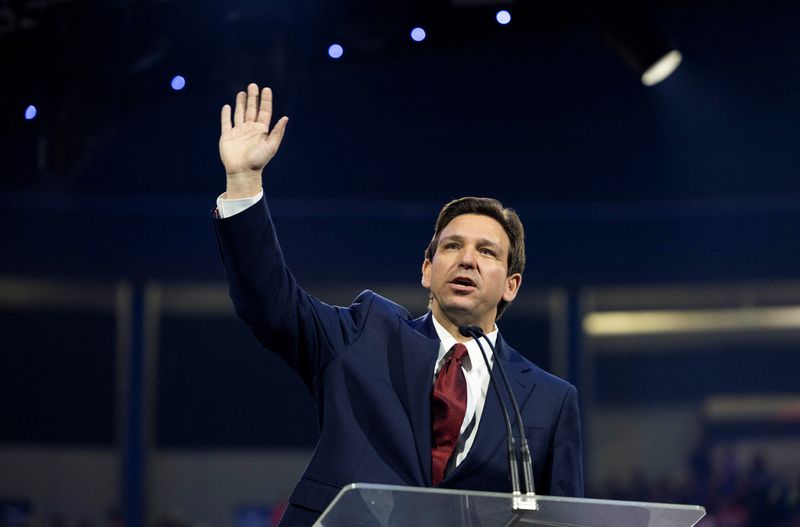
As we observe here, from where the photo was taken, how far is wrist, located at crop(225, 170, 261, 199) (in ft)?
6.70

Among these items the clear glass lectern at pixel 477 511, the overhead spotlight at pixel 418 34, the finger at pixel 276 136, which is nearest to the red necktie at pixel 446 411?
the clear glass lectern at pixel 477 511

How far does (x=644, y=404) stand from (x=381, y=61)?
438cm

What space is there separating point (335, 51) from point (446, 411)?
3.04 m

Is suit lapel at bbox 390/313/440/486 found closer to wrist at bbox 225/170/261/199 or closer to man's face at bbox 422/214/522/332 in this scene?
man's face at bbox 422/214/522/332

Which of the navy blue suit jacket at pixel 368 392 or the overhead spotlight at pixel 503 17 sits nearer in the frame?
the navy blue suit jacket at pixel 368 392

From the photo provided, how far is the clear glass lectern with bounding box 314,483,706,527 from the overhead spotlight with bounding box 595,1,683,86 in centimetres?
350

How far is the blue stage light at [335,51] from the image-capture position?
4.94 metres

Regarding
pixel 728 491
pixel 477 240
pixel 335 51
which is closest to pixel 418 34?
pixel 335 51

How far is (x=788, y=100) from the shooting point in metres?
7.42

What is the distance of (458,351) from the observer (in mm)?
2273

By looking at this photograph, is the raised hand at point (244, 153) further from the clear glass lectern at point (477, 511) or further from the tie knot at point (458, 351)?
the clear glass lectern at point (477, 511)

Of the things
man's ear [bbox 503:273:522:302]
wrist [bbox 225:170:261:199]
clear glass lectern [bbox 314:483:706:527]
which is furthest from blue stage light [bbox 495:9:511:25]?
clear glass lectern [bbox 314:483:706:527]

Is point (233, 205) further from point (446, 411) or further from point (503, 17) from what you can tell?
point (503, 17)

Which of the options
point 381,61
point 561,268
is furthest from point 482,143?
point 381,61
